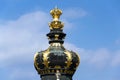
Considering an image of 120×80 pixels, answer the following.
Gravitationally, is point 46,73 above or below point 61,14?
below

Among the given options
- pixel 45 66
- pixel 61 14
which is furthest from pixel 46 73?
pixel 61 14

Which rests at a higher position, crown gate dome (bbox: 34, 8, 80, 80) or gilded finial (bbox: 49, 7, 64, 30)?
gilded finial (bbox: 49, 7, 64, 30)

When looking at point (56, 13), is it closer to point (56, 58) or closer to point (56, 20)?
point (56, 20)

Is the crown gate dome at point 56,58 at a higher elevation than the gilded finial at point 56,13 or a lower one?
lower

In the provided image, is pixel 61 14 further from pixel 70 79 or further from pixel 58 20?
pixel 70 79

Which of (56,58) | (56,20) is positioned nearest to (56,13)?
(56,20)

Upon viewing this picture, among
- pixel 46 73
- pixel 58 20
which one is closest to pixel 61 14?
pixel 58 20

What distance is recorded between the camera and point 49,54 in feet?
180

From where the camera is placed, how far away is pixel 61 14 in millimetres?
56031

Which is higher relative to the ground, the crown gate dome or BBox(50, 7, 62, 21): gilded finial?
BBox(50, 7, 62, 21): gilded finial

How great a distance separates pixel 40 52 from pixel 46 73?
1488mm

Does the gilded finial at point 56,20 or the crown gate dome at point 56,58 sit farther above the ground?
the gilded finial at point 56,20

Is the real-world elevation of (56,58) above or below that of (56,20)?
below

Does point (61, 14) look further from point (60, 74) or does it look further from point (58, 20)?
point (60, 74)
